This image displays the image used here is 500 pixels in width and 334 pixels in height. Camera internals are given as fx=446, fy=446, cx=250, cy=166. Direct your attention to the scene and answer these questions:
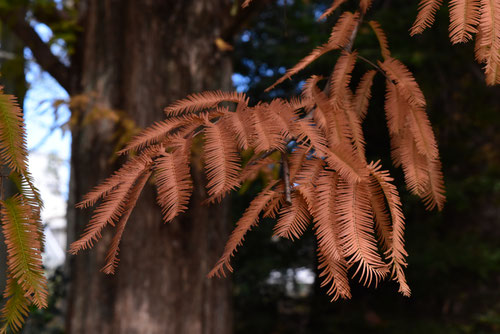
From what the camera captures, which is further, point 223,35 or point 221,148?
point 223,35

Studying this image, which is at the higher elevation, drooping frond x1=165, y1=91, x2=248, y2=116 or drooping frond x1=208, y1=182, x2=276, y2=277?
drooping frond x1=165, y1=91, x2=248, y2=116

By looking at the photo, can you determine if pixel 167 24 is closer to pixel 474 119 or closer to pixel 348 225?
pixel 348 225

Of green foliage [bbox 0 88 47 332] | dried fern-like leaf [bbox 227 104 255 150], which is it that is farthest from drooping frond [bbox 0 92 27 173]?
dried fern-like leaf [bbox 227 104 255 150]

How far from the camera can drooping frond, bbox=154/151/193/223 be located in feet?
2.72

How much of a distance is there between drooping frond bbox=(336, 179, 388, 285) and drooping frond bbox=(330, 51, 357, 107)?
0.29 meters

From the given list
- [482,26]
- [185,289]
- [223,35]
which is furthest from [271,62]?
[482,26]

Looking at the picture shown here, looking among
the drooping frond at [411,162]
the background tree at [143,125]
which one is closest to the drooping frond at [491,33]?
the drooping frond at [411,162]

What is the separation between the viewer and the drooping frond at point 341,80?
1090 millimetres

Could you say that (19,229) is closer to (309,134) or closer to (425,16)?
(309,134)

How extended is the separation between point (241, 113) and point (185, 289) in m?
1.60

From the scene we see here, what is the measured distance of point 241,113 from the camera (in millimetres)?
928

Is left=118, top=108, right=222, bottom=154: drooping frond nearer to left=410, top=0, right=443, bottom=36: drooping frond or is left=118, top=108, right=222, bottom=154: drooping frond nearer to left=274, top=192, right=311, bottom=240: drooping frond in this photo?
left=274, top=192, right=311, bottom=240: drooping frond

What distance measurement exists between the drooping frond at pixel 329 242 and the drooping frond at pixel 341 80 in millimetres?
293

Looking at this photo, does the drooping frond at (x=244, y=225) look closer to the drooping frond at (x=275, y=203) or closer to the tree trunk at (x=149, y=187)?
the drooping frond at (x=275, y=203)
